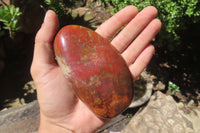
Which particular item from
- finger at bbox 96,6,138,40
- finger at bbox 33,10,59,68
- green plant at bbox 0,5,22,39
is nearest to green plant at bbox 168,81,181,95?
finger at bbox 96,6,138,40

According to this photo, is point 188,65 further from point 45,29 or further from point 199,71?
point 45,29

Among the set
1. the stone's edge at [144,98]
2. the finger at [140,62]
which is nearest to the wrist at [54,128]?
the finger at [140,62]

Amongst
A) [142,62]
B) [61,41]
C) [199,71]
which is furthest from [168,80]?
[61,41]

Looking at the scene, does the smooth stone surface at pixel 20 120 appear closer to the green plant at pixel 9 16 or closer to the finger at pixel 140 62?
the green plant at pixel 9 16

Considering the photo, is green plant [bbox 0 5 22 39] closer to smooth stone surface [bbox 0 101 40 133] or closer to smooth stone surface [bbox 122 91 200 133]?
smooth stone surface [bbox 0 101 40 133]

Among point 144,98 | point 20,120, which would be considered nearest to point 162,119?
point 144,98

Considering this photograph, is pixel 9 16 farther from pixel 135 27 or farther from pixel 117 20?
pixel 135 27
